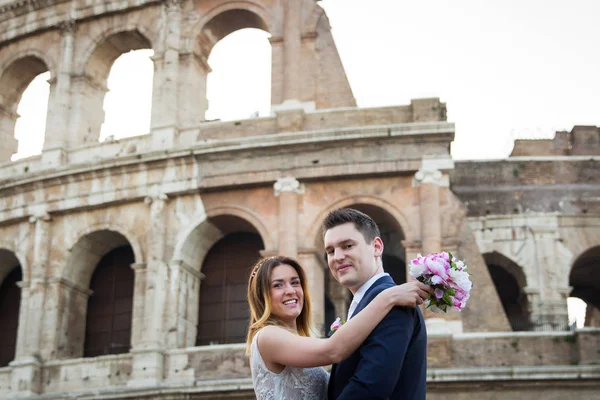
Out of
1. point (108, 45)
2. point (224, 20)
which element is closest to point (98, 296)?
point (108, 45)

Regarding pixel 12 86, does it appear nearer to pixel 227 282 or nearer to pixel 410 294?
pixel 227 282

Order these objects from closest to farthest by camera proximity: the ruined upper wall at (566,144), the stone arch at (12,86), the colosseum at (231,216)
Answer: the colosseum at (231,216) → the ruined upper wall at (566,144) → the stone arch at (12,86)

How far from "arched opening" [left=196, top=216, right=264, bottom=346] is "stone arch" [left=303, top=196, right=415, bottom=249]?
1546 mm

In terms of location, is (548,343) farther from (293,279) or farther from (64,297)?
(293,279)

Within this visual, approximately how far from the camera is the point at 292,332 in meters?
4.27

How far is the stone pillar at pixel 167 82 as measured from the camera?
18.6 m

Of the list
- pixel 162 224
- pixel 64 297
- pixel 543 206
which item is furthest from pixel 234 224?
pixel 543 206

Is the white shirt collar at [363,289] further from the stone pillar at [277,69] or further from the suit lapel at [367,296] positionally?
the stone pillar at [277,69]

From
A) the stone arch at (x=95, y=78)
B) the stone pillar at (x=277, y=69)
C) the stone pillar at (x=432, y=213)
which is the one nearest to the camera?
the stone pillar at (x=432, y=213)

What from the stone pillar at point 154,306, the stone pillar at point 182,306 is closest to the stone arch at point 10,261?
the stone pillar at point 154,306

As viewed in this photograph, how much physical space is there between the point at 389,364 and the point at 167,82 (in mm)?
16153

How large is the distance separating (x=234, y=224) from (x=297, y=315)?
14079mm

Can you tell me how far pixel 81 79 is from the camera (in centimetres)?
2022

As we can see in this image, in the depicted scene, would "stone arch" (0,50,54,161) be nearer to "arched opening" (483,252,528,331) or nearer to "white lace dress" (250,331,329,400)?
"arched opening" (483,252,528,331)
